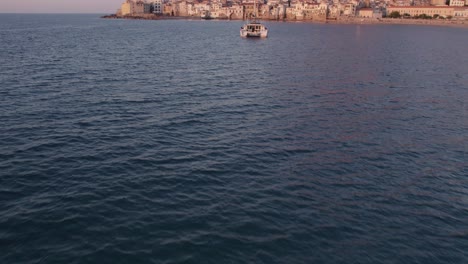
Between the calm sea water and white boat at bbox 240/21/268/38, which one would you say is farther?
white boat at bbox 240/21/268/38

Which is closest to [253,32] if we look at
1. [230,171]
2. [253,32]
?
[253,32]

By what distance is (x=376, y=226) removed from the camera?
1770cm

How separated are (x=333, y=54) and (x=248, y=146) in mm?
59007

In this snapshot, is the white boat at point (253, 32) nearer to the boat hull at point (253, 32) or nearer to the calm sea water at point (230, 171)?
the boat hull at point (253, 32)

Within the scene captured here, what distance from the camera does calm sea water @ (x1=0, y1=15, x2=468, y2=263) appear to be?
16.1m

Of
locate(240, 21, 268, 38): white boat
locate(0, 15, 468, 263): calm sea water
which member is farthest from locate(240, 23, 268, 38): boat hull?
locate(0, 15, 468, 263): calm sea water

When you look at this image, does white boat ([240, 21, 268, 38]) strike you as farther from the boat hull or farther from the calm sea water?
the calm sea water

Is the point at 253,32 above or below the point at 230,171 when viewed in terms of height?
above

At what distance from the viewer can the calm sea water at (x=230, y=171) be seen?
1611 centimetres

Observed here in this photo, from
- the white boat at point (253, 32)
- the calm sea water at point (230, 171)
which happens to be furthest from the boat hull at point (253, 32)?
the calm sea water at point (230, 171)

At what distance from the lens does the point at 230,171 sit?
23391 mm

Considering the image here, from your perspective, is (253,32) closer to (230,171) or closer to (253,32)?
(253,32)

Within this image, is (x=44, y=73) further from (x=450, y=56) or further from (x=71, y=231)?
(x=450, y=56)

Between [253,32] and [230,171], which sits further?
[253,32]
